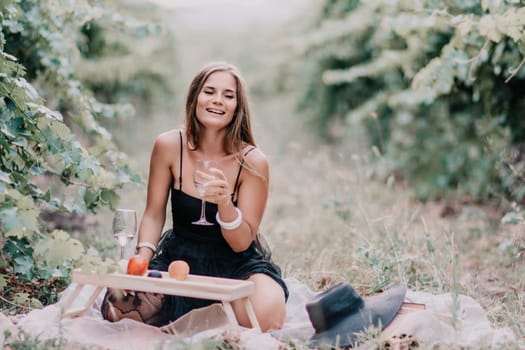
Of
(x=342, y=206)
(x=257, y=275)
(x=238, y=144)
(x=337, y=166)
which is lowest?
Result: (x=337, y=166)

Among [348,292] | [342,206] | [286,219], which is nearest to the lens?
[348,292]

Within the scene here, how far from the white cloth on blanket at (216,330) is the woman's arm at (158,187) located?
1.74 feet

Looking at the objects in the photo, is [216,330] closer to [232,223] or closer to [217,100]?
[232,223]

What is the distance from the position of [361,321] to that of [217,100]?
140 centimetres

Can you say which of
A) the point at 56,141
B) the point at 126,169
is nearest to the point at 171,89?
the point at 126,169

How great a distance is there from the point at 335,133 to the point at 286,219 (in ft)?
15.8

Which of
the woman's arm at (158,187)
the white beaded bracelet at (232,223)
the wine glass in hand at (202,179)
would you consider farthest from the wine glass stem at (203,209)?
the woman's arm at (158,187)

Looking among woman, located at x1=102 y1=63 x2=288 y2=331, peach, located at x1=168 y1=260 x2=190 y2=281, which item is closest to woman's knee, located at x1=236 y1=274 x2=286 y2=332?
woman, located at x1=102 y1=63 x2=288 y2=331

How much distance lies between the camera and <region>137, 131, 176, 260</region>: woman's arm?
366 cm

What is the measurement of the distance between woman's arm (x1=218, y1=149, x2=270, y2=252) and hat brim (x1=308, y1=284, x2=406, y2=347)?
2.09 feet

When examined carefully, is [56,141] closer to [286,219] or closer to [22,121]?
[22,121]

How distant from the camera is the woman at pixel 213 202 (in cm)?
342

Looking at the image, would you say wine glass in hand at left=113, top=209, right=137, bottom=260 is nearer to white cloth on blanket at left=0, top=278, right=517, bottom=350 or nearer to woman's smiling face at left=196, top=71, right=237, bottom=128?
white cloth on blanket at left=0, top=278, right=517, bottom=350

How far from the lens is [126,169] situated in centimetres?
430
